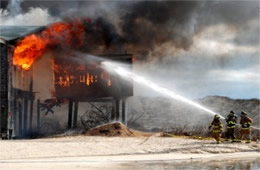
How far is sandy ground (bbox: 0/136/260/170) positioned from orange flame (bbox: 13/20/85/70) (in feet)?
35.1

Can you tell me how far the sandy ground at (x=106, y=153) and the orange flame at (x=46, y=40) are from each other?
10708 millimetres

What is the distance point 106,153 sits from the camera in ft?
62.7

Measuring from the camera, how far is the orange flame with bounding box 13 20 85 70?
30.8 metres

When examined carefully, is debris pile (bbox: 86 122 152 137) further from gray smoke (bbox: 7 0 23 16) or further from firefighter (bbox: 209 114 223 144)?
gray smoke (bbox: 7 0 23 16)

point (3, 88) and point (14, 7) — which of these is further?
point (14, 7)

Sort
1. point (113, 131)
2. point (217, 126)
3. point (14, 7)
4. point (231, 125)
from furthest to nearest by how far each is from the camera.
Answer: point (14, 7), point (113, 131), point (231, 125), point (217, 126)

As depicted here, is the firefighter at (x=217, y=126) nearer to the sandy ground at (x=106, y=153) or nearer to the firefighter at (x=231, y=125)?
the sandy ground at (x=106, y=153)

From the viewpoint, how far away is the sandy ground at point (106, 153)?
16.0m

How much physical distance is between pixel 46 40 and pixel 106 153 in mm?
15401

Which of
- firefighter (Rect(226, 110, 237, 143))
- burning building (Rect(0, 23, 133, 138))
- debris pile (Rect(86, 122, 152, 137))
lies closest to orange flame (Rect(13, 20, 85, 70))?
burning building (Rect(0, 23, 133, 138))

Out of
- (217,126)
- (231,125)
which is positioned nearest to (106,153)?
(217,126)

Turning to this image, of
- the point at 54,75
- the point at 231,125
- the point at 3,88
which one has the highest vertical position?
the point at 54,75

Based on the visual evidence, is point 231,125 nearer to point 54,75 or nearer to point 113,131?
point 113,131

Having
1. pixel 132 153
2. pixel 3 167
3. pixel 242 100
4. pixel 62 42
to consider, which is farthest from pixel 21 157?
pixel 242 100
